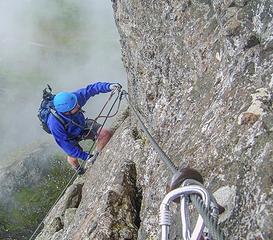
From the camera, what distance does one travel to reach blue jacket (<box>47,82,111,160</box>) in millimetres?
18188

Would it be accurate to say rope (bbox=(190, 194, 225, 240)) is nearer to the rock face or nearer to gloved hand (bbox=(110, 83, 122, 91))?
the rock face

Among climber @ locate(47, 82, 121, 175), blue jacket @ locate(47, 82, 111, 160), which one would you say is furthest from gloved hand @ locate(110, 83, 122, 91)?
blue jacket @ locate(47, 82, 111, 160)

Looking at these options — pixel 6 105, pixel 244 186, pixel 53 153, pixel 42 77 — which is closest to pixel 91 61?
pixel 42 77

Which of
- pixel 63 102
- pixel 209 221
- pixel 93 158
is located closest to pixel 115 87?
pixel 63 102

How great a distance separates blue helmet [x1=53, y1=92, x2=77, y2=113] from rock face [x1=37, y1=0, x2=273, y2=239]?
2.07 metres

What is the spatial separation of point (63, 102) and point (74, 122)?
113 centimetres

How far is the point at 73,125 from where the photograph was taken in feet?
61.8

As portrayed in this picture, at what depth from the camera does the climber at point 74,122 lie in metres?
17.8

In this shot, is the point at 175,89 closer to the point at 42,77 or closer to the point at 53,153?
the point at 53,153

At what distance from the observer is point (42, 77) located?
5212 inches

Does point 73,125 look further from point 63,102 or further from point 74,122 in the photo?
point 63,102

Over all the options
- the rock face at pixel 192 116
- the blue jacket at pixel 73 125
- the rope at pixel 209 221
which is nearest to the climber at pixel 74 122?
the blue jacket at pixel 73 125

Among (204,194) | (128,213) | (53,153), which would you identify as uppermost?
(204,194)

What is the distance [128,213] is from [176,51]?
168 inches
